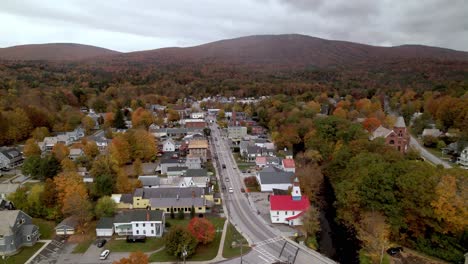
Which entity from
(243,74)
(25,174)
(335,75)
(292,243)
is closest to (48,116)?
(25,174)

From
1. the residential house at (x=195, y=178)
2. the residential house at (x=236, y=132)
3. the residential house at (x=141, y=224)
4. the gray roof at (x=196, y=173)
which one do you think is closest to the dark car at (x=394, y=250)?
the residential house at (x=141, y=224)

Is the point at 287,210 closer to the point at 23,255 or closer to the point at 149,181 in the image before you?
the point at 149,181

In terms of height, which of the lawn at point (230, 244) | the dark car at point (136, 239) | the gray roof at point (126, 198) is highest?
the gray roof at point (126, 198)

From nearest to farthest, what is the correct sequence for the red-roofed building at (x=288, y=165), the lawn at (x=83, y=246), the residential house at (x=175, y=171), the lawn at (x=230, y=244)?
the lawn at (x=230, y=244)
the lawn at (x=83, y=246)
the residential house at (x=175, y=171)
the red-roofed building at (x=288, y=165)

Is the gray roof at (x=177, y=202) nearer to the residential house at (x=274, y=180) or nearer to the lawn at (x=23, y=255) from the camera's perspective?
the residential house at (x=274, y=180)

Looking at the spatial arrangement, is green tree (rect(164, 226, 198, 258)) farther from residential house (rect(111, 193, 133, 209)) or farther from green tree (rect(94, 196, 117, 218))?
residential house (rect(111, 193, 133, 209))

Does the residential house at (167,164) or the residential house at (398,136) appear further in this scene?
the residential house at (398,136)

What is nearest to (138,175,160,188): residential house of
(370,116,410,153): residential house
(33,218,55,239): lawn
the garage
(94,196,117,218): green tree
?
(94,196,117,218): green tree

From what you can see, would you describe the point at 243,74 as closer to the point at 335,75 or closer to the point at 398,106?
the point at 335,75
